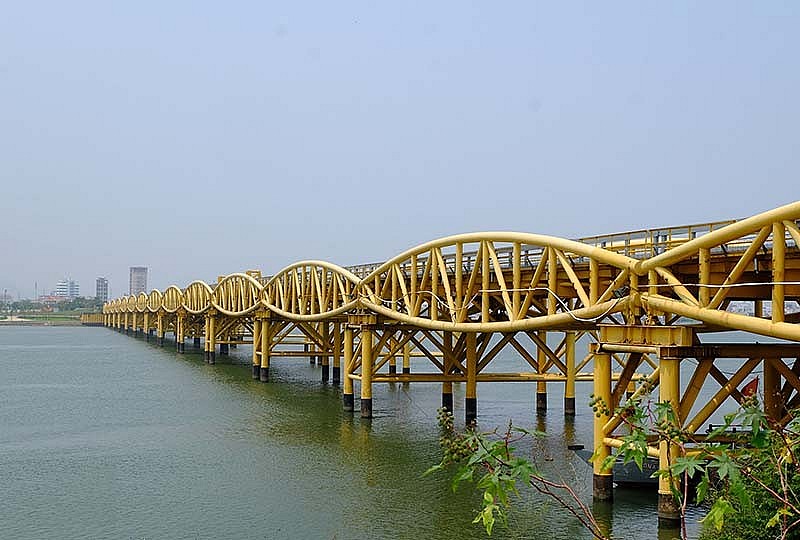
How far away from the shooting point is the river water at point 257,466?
24.8 m

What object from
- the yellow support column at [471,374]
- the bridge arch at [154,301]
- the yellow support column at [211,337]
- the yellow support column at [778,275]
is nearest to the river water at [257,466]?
the yellow support column at [471,374]

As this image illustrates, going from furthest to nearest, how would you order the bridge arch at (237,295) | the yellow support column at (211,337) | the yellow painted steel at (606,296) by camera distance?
the yellow support column at (211,337)
the bridge arch at (237,295)
the yellow painted steel at (606,296)

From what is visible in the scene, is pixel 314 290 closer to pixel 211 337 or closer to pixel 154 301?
pixel 211 337

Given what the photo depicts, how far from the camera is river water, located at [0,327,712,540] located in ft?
81.2

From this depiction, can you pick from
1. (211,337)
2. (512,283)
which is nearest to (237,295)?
(211,337)

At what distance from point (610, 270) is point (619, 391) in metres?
5.64

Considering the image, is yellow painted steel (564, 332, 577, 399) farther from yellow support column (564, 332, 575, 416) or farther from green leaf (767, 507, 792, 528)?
green leaf (767, 507, 792, 528)

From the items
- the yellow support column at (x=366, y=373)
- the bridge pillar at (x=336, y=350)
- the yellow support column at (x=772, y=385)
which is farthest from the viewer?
the bridge pillar at (x=336, y=350)

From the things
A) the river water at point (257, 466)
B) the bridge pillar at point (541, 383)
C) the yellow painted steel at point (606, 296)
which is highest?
the yellow painted steel at point (606, 296)

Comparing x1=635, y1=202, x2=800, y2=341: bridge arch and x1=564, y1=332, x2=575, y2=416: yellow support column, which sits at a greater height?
x1=635, y1=202, x2=800, y2=341: bridge arch

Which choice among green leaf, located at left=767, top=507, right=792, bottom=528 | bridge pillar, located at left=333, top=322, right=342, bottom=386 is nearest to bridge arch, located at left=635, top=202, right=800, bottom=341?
green leaf, located at left=767, top=507, right=792, bottom=528

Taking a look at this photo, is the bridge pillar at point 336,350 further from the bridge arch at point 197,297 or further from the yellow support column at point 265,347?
the bridge arch at point 197,297

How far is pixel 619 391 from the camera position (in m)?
24.5

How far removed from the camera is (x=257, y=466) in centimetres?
3316
